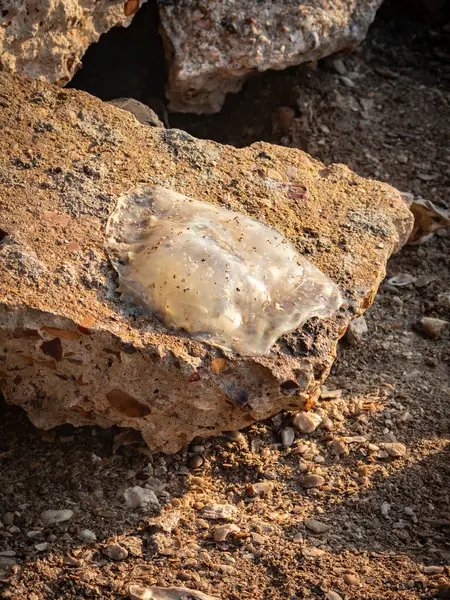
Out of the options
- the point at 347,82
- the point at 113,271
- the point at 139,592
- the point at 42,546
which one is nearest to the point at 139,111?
the point at 113,271

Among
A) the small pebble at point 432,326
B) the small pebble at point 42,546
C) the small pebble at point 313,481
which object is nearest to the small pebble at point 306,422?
the small pebble at point 313,481

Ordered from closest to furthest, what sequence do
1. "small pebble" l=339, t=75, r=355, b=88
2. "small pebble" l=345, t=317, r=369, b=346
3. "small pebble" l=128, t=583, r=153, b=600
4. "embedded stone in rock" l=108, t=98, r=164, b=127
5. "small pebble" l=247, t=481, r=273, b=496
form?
"small pebble" l=128, t=583, r=153, b=600 < "small pebble" l=247, t=481, r=273, b=496 < "small pebble" l=345, t=317, r=369, b=346 < "embedded stone in rock" l=108, t=98, r=164, b=127 < "small pebble" l=339, t=75, r=355, b=88

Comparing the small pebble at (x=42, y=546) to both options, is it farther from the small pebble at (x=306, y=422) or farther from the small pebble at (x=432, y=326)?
the small pebble at (x=432, y=326)

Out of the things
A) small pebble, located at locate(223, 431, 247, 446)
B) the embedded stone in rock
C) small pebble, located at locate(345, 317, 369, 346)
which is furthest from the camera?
the embedded stone in rock

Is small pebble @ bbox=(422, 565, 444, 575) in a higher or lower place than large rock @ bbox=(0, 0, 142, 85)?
lower

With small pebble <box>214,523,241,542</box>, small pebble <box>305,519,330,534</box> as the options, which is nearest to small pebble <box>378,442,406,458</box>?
small pebble <box>305,519,330,534</box>

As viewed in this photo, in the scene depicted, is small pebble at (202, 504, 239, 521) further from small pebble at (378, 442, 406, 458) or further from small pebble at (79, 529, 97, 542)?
small pebble at (378, 442, 406, 458)

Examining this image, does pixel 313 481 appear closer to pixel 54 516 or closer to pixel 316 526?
pixel 316 526
